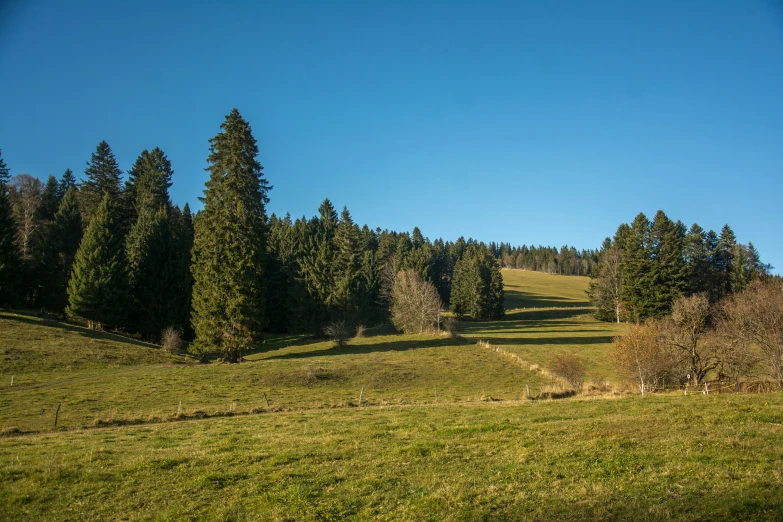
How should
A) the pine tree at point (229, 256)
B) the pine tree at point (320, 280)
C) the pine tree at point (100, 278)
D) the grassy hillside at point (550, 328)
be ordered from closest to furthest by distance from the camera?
1. the pine tree at point (229, 256)
2. the grassy hillside at point (550, 328)
3. the pine tree at point (100, 278)
4. the pine tree at point (320, 280)

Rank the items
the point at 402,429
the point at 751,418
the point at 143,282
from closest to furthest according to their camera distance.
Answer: the point at 751,418, the point at 402,429, the point at 143,282

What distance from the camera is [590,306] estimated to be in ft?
330

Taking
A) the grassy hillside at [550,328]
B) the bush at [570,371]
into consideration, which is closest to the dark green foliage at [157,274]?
the grassy hillside at [550,328]

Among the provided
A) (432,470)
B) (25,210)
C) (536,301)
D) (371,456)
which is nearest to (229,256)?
(371,456)

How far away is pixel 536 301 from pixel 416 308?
6396 centimetres

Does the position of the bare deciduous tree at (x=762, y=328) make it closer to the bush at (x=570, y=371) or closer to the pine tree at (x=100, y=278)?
the bush at (x=570, y=371)

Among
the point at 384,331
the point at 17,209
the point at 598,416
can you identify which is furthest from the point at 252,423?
the point at 17,209

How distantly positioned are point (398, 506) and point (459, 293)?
303ft

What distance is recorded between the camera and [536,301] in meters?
114

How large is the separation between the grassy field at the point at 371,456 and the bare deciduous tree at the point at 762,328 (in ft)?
31.8

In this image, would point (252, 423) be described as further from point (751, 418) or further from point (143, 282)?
point (143, 282)

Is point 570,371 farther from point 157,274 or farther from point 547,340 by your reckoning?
point 157,274

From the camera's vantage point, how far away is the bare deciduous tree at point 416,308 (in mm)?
60594

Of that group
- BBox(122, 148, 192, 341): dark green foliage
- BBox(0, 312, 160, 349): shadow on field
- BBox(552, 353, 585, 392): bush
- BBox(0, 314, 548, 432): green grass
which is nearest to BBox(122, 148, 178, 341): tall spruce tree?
BBox(122, 148, 192, 341): dark green foliage
